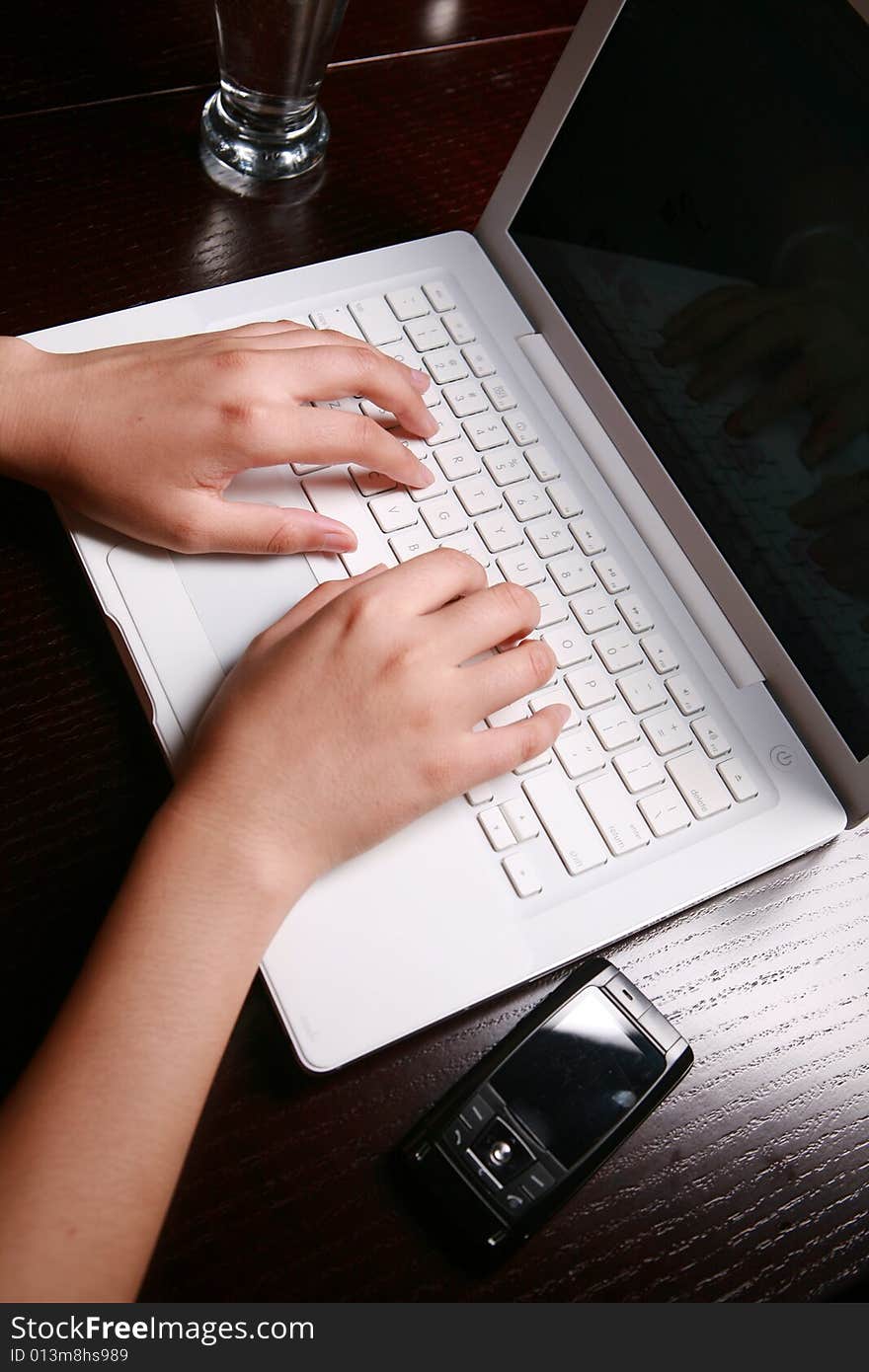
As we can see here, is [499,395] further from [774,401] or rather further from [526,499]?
[774,401]

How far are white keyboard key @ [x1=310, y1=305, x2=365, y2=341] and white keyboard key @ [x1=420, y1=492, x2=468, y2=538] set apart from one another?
0.14 m

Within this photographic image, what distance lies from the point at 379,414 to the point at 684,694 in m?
0.26

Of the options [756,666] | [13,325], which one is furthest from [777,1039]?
[13,325]

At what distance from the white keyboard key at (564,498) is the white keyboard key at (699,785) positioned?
0.56ft

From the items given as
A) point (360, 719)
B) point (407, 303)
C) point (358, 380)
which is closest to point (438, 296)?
point (407, 303)

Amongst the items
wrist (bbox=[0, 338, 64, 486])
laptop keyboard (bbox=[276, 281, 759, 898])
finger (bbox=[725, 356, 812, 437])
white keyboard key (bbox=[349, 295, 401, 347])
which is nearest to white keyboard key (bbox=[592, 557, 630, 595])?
laptop keyboard (bbox=[276, 281, 759, 898])

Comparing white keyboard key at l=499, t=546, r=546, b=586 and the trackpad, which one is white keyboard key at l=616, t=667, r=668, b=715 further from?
the trackpad

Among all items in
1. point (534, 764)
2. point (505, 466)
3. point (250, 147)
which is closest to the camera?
point (534, 764)

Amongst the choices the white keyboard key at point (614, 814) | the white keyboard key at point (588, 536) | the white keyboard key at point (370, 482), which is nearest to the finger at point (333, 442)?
the white keyboard key at point (370, 482)

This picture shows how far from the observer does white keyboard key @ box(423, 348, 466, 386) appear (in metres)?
0.74

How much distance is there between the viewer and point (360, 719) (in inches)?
22.9

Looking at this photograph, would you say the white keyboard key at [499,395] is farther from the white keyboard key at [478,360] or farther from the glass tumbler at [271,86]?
the glass tumbler at [271,86]

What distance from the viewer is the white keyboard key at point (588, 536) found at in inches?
27.3
